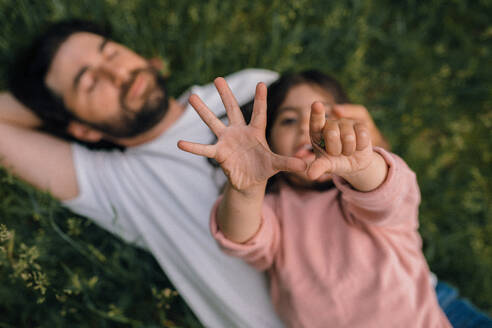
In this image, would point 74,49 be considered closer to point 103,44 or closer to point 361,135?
point 103,44

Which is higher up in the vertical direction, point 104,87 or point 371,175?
point 104,87

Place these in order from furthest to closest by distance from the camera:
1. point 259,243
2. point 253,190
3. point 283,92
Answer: point 283,92, point 259,243, point 253,190

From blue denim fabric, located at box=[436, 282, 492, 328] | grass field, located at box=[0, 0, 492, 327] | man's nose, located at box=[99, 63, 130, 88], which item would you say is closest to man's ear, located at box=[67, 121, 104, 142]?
man's nose, located at box=[99, 63, 130, 88]

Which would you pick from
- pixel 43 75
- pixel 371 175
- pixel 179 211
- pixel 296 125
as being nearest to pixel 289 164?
pixel 371 175

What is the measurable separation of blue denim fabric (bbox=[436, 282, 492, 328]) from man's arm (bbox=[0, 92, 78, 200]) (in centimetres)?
209

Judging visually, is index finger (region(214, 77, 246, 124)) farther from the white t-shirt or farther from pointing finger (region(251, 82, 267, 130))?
the white t-shirt

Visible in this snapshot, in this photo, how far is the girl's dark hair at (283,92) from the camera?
1706mm

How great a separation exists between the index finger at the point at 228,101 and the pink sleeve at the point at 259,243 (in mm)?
415

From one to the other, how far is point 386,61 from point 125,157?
1.97 metres

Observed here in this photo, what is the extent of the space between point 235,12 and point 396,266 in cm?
190

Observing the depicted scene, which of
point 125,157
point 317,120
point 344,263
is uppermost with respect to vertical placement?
point 317,120

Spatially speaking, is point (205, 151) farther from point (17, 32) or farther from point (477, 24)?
point (477, 24)

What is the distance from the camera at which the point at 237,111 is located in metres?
1.07

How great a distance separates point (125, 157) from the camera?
2076 millimetres
